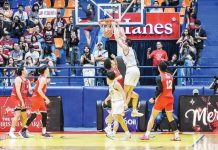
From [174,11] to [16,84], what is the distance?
1016 cm

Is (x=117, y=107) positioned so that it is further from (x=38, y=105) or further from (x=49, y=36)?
(x=49, y=36)

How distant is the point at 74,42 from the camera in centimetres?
2666

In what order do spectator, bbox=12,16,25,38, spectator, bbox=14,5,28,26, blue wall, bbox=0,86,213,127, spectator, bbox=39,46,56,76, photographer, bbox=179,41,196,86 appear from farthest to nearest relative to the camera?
spectator, bbox=14,5,28,26 < spectator, bbox=12,16,25,38 < spectator, bbox=39,46,56,76 < photographer, bbox=179,41,196,86 < blue wall, bbox=0,86,213,127

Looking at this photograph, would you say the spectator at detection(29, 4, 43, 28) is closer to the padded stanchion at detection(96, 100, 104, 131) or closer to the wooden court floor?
the padded stanchion at detection(96, 100, 104, 131)

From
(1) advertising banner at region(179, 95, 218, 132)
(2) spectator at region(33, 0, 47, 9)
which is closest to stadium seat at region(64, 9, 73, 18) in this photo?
(2) spectator at region(33, 0, 47, 9)

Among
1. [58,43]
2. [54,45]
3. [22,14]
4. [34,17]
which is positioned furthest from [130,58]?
[22,14]

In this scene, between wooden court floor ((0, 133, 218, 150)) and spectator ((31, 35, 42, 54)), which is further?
spectator ((31, 35, 42, 54))

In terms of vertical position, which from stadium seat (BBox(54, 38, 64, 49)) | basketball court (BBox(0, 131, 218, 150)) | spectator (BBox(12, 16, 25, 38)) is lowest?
basketball court (BBox(0, 131, 218, 150))

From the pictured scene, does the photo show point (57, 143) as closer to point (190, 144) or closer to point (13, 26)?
point (190, 144)

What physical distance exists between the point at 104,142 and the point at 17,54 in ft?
25.9

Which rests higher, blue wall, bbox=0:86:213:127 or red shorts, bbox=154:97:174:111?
red shorts, bbox=154:97:174:111

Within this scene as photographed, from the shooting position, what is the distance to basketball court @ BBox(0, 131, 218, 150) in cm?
1862

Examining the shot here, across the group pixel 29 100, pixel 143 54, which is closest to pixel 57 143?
pixel 29 100

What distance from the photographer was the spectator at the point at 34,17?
28.8 meters
